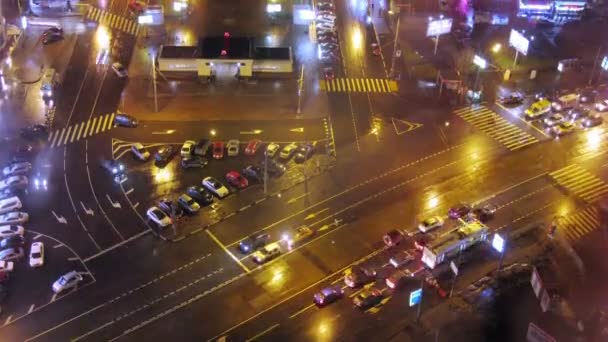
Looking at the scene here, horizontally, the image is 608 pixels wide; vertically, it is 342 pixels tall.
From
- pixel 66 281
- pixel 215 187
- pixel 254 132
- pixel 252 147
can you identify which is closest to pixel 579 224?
pixel 252 147

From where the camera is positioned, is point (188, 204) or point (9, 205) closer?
point (9, 205)

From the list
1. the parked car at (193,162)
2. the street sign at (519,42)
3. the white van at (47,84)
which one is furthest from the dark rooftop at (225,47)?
the street sign at (519,42)

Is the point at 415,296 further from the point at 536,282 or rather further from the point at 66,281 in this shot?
the point at 66,281

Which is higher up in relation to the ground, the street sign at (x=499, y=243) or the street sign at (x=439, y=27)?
the street sign at (x=439, y=27)

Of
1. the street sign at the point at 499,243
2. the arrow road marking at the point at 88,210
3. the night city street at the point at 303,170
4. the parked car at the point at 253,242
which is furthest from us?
the arrow road marking at the point at 88,210

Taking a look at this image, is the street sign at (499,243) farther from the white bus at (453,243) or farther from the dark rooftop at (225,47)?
the dark rooftop at (225,47)

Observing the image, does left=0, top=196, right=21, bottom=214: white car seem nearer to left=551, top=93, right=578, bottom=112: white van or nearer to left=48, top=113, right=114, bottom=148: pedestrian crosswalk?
left=48, top=113, right=114, bottom=148: pedestrian crosswalk
